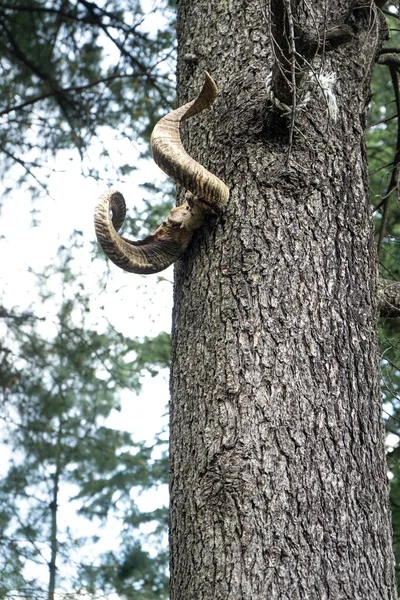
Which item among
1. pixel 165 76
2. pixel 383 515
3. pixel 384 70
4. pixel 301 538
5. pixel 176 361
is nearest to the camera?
pixel 301 538

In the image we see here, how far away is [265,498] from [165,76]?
15.1 ft

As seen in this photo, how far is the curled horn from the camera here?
7.07ft

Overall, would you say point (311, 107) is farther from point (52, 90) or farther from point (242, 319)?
point (52, 90)

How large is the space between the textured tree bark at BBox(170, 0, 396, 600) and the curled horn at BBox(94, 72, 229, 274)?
0.19ft

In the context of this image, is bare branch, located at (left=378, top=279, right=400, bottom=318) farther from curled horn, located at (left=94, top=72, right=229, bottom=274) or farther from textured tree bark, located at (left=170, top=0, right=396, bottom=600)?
curled horn, located at (left=94, top=72, right=229, bottom=274)

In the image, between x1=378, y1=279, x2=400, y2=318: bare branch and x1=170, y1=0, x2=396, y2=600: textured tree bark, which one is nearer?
x1=170, y1=0, x2=396, y2=600: textured tree bark

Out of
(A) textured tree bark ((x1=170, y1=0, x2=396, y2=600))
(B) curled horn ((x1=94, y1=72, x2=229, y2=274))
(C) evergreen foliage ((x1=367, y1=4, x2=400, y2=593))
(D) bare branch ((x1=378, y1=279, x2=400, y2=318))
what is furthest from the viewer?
(C) evergreen foliage ((x1=367, y1=4, x2=400, y2=593))

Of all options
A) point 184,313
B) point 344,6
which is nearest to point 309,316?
point 184,313

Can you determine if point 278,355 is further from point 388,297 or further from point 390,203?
point 390,203

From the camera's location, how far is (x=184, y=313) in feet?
7.29

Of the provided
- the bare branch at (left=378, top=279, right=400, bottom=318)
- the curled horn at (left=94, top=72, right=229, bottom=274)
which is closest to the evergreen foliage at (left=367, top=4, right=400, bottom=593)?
the bare branch at (left=378, top=279, right=400, bottom=318)

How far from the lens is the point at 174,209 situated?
2.31 m

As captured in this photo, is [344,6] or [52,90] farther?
[52,90]

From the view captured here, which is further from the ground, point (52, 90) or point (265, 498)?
point (52, 90)
